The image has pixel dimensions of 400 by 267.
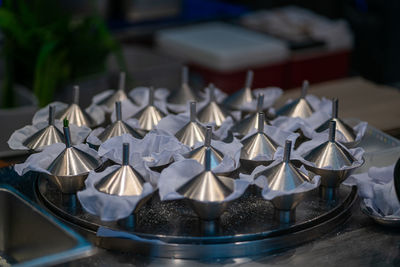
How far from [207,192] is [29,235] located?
33cm

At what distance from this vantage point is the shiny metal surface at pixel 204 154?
1.11m

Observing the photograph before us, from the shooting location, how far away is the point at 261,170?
43.3 inches

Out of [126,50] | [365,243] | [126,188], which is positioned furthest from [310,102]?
[126,50]

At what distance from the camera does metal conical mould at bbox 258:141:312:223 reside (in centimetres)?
105

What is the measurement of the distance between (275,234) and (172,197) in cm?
17

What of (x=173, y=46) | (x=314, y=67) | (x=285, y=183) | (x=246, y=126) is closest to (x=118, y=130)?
(x=246, y=126)

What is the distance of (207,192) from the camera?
102 centimetres

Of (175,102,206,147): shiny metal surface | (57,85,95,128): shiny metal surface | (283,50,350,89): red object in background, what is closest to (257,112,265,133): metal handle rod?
(175,102,206,147): shiny metal surface

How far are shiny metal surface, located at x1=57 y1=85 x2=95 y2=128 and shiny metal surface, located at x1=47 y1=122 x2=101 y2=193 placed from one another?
219mm

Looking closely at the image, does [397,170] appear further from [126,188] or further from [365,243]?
[126,188]

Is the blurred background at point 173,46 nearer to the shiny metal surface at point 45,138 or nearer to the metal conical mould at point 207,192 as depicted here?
the shiny metal surface at point 45,138

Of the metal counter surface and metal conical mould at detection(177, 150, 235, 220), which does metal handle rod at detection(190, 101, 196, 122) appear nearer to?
metal conical mould at detection(177, 150, 235, 220)

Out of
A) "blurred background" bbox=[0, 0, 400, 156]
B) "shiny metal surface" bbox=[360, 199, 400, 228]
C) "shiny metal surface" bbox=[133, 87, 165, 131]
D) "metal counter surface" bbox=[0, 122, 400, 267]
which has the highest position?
"shiny metal surface" bbox=[133, 87, 165, 131]

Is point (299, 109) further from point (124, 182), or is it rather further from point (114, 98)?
point (124, 182)
